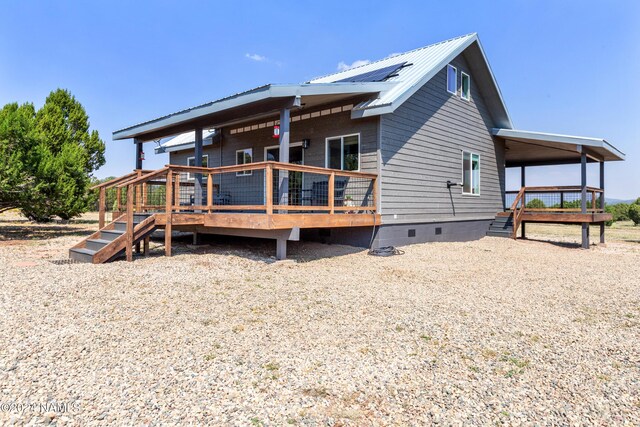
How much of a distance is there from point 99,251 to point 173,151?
9673mm

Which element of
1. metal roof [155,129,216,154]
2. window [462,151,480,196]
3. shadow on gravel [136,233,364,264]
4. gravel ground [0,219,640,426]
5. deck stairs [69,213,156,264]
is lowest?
gravel ground [0,219,640,426]

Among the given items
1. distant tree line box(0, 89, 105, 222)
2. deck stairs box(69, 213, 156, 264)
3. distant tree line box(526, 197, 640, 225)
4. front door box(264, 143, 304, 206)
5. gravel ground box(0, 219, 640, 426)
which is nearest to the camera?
gravel ground box(0, 219, 640, 426)

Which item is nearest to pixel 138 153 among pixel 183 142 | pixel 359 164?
pixel 183 142

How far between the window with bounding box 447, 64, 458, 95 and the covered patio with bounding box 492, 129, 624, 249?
2.82 meters

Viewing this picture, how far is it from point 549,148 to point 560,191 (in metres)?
1.69

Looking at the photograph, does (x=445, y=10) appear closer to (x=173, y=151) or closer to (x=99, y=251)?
(x=173, y=151)

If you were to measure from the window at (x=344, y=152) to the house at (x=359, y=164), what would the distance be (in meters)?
0.04

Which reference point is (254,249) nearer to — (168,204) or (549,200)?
(168,204)

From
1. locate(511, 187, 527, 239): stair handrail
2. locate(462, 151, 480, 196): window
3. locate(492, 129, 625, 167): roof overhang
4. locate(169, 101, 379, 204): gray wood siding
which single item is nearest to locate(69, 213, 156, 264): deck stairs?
locate(169, 101, 379, 204): gray wood siding

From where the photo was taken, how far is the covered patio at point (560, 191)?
1145 centimetres

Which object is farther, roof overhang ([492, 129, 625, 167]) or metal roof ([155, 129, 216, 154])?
metal roof ([155, 129, 216, 154])

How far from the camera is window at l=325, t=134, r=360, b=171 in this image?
9.48 meters

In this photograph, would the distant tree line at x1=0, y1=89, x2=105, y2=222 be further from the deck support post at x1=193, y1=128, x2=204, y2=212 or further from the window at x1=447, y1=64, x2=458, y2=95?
the window at x1=447, y1=64, x2=458, y2=95

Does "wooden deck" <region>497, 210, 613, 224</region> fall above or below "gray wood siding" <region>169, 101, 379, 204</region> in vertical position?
below
